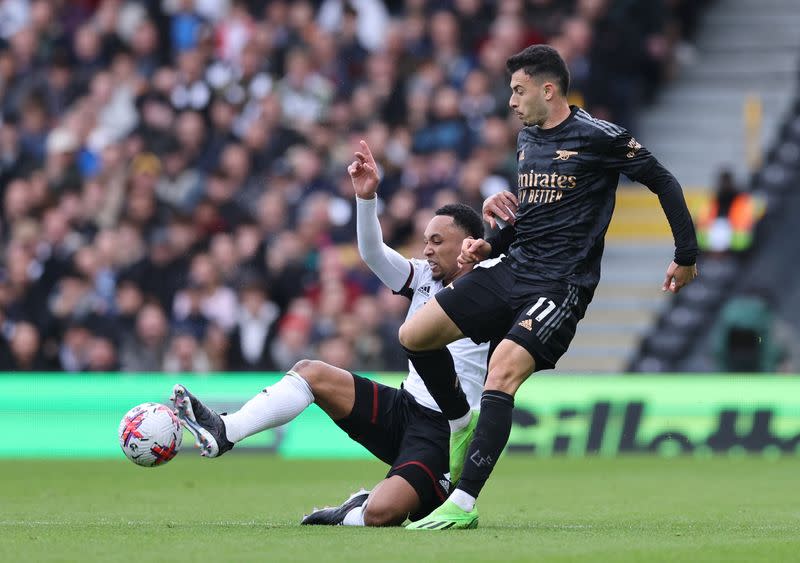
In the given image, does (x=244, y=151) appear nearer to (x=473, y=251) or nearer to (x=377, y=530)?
(x=473, y=251)

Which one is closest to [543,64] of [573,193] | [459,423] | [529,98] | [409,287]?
[529,98]

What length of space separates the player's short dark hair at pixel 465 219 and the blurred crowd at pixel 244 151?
706 cm

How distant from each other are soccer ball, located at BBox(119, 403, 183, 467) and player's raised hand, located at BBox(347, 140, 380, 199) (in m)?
1.61

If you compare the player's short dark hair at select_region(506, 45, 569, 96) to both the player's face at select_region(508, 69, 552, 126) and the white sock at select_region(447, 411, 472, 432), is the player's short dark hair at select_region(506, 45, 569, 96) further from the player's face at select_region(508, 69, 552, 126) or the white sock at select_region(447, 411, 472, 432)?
the white sock at select_region(447, 411, 472, 432)

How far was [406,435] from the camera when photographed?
8828mm

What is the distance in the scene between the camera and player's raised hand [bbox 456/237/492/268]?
8.29 metres

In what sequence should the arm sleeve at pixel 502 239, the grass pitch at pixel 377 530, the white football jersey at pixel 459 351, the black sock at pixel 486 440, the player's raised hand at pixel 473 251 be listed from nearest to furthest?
the grass pitch at pixel 377 530 → the black sock at pixel 486 440 → the player's raised hand at pixel 473 251 → the arm sleeve at pixel 502 239 → the white football jersey at pixel 459 351

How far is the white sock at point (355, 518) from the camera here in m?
8.47

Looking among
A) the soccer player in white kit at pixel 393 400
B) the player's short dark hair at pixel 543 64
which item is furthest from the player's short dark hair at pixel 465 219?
the player's short dark hair at pixel 543 64

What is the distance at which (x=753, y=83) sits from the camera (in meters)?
21.2

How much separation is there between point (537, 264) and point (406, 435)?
1221mm

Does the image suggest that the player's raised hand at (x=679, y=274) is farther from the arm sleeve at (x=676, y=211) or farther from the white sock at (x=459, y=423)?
the white sock at (x=459, y=423)

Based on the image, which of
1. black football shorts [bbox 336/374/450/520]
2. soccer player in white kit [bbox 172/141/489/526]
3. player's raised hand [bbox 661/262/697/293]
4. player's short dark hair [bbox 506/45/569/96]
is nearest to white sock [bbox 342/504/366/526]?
soccer player in white kit [bbox 172/141/489/526]

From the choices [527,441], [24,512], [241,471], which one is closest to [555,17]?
[527,441]
